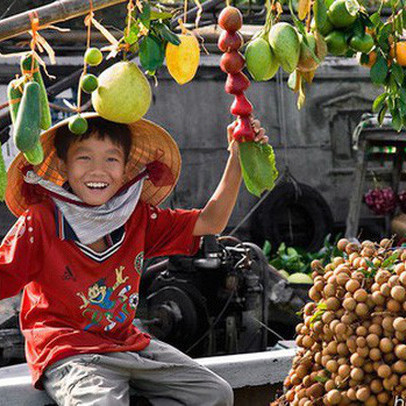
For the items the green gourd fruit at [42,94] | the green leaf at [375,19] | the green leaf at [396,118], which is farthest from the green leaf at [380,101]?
the green gourd fruit at [42,94]

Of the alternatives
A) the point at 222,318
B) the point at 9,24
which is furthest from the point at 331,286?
the point at 222,318

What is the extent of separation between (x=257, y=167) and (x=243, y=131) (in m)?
0.15

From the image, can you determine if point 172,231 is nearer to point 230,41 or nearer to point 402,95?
point 230,41

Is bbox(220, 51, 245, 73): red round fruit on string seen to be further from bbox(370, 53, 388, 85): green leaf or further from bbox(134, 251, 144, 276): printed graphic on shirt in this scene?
bbox(134, 251, 144, 276): printed graphic on shirt

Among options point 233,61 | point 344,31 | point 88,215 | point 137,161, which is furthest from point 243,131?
point 137,161

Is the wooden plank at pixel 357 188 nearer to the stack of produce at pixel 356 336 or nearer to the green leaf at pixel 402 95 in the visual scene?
the stack of produce at pixel 356 336

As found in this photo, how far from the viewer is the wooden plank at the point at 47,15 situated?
2.12m

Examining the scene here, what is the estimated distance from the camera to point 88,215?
311 centimetres

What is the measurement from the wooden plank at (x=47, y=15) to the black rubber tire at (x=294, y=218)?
7.31 metres

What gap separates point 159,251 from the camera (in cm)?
337

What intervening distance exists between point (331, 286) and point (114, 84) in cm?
103

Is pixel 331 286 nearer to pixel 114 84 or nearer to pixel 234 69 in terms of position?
pixel 234 69

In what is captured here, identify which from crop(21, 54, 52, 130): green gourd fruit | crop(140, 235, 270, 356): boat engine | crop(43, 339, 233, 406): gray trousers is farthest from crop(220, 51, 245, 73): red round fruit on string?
crop(140, 235, 270, 356): boat engine

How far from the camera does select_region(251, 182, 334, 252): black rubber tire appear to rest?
9.44m
